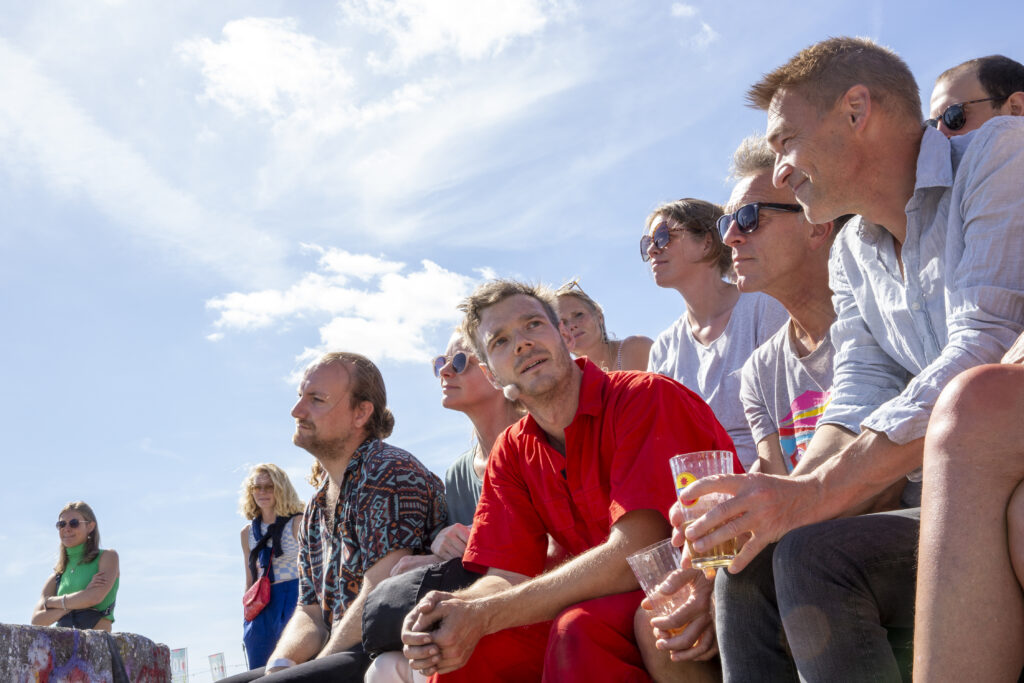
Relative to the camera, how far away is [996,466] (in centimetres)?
158

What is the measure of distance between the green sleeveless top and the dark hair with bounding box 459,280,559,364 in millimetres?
6083

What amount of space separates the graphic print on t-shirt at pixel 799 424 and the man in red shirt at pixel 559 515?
464 mm

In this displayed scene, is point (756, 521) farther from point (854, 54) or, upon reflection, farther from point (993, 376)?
point (854, 54)

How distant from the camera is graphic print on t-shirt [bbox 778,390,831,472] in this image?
11.2 ft

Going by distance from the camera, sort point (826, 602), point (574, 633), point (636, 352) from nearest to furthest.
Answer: point (826, 602) → point (574, 633) → point (636, 352)

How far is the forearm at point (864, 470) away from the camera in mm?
2068

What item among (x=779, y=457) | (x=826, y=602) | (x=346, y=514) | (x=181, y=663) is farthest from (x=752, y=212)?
(x=181, y=663)

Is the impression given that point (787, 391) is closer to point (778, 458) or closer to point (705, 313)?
point (778, 458)

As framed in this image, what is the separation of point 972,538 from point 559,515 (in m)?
1.87

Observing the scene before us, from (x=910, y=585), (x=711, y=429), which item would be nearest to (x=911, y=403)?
(x=910, y=585)

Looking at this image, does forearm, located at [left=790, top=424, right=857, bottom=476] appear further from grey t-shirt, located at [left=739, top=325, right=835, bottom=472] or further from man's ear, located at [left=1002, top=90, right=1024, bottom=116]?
man's ear, located at [left=1002, top=90, right=1024, bottom=116]

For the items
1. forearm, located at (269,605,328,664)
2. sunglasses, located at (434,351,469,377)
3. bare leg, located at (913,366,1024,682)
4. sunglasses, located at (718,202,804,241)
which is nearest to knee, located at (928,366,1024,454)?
bare leg, located at (913,366,1024,682)

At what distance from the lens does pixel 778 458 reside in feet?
11.9

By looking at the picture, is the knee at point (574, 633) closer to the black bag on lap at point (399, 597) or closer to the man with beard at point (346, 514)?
the black bag on lap at point (399, 597)
